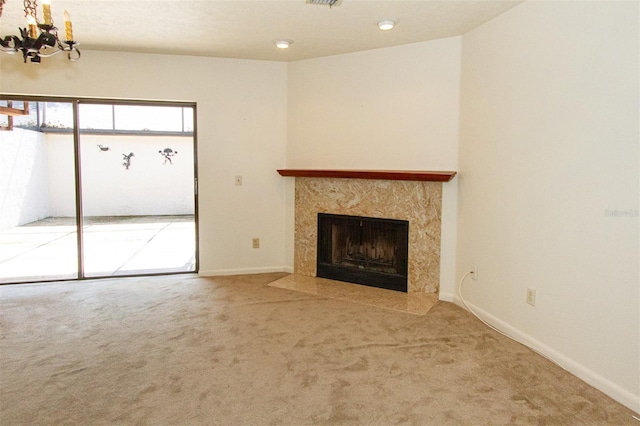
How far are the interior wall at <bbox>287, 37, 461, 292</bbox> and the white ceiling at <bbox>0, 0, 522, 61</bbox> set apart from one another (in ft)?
0.56

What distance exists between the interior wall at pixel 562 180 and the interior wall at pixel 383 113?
0.29 m

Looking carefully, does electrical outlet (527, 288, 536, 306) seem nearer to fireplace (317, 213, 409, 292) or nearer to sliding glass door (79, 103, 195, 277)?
fireplace (317, 213, 409, 292)

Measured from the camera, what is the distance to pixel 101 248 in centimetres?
581

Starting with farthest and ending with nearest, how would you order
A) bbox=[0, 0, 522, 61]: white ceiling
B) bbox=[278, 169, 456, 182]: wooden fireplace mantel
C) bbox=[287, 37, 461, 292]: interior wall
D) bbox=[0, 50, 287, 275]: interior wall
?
bbox=[0, 50, 287, 275]: interior wall, bbox=[287, 37, 461, 292]: interior wall, bbox=[278, 169, 456, 182]: wooden fireplace mantel, bbox=[0, 0, 522, 61]: white ceiling

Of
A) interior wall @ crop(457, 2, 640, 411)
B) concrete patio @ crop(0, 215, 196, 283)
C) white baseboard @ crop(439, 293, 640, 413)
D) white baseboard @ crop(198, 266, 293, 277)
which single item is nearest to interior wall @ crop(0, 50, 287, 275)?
white baseboard @ crop(198, 266, 293, 277)

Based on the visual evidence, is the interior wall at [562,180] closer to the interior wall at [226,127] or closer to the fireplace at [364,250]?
the fireplace at [364,250]

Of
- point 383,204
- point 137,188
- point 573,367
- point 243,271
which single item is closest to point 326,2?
point 383,204

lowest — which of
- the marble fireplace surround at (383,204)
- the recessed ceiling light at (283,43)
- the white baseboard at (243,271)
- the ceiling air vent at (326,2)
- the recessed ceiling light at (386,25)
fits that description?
the white baseboard at (243,271)

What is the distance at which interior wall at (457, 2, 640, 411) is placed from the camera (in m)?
2.07

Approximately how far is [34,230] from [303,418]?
248 inches

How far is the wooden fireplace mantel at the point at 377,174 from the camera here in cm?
349

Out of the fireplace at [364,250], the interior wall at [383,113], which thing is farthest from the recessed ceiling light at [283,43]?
the fireplace at [364,250]

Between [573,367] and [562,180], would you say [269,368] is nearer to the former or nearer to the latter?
[573,367]

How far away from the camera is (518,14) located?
2799 millimetres
